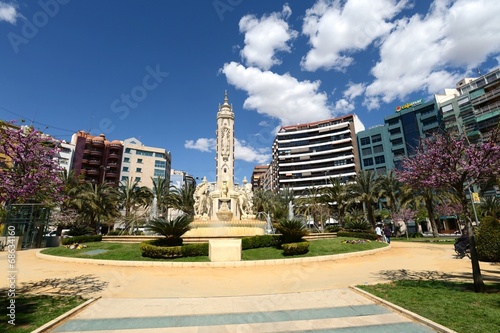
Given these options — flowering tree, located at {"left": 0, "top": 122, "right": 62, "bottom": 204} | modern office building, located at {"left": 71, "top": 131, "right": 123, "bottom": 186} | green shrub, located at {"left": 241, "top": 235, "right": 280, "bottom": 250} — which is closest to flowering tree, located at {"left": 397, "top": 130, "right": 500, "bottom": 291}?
green shrub, located at {"left": 241, "top": 235, "right": 280, "bottom": 250}

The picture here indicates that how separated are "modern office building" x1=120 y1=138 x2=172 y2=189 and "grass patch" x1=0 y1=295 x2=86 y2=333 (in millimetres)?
62089

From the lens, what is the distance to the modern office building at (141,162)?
69.1 m

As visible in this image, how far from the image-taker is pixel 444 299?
662 centimetres

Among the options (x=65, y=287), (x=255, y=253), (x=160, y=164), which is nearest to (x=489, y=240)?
(x=255, y=253)

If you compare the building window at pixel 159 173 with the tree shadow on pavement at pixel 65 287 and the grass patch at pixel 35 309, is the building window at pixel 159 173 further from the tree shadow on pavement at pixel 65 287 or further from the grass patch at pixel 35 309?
the grass patch at pixel 35 309

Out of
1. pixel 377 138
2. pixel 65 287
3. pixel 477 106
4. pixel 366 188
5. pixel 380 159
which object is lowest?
pixel 65 287

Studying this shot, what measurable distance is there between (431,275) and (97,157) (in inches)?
2824

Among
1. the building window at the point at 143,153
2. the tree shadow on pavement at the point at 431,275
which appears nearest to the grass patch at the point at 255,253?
the tree shadow on pavement at the point at 431,275

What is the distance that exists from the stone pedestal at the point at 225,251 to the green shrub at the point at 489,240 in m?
12.2

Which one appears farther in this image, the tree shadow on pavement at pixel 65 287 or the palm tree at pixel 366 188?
the palm tree at pixel 366 188

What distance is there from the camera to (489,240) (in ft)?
41.9

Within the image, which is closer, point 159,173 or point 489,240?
point 489,240

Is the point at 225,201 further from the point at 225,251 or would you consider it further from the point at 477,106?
the point at 477,106

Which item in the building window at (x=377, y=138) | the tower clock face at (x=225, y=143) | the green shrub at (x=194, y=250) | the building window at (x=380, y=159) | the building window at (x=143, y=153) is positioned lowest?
the green shrub at (x=194, y=250)
